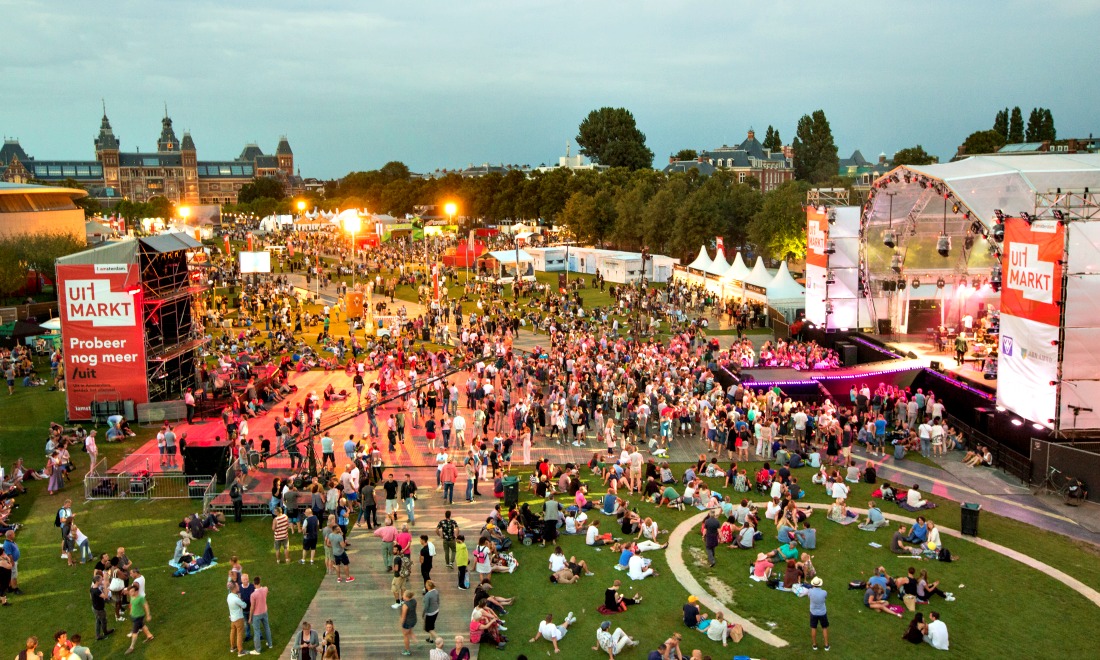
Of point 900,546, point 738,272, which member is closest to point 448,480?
point 900,546

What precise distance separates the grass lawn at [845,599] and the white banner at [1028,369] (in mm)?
4042

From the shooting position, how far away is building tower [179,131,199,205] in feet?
626

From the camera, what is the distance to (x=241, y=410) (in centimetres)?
2572

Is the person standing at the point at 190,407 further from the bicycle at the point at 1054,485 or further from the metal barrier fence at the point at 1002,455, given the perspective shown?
the bicycle at the point at 1054,485

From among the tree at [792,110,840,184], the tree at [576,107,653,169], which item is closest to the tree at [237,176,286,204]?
the tree at [576,107,653,169]

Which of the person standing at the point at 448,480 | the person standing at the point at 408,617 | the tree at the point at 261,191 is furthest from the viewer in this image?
the tree at the point at 261,191

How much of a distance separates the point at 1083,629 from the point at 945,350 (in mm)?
16883

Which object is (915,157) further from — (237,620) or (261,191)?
(261,191)

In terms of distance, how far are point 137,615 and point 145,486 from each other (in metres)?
7.31

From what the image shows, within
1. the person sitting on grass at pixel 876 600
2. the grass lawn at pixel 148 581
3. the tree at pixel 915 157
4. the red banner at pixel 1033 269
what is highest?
the tree at pixel 915 157

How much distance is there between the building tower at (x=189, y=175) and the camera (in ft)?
626

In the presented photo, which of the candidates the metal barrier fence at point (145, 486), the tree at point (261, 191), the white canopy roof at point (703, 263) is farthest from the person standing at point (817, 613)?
the tree at point (261, 191)

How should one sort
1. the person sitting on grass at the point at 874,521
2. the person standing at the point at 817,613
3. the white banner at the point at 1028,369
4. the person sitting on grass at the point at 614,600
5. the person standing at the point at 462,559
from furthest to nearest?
the white banner at the point at 1028,369
the person sitting on grass at the point at 874,521
the person standing at the point at 462,559
the person sitting on grass at the point at 614,600
the person standing at the point at 817,613

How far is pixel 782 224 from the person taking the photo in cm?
5559
